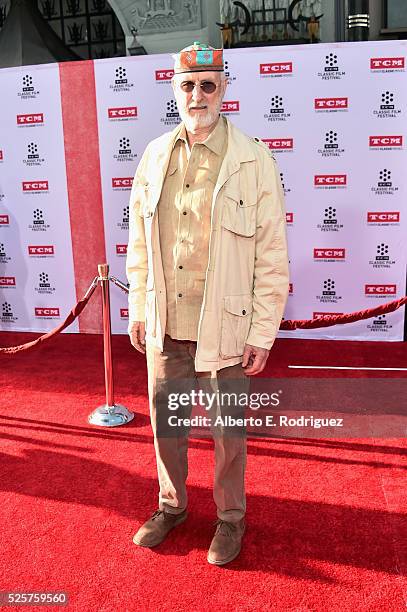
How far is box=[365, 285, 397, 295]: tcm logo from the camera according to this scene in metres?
5.30

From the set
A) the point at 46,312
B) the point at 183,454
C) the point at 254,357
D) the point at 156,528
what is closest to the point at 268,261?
the point at 254,357

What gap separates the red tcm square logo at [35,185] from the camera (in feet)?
18.4

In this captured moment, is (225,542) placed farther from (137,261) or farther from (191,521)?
(137,261)

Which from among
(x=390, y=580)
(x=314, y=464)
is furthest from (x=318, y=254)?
(x=390, y=580)

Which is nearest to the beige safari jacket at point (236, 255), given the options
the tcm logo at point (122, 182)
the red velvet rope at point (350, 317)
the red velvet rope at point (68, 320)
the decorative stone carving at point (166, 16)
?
the red velvet rope at point (68, 320)

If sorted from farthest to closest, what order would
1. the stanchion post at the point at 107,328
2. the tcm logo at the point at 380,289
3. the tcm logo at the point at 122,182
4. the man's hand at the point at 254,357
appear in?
1. the tcm logo at the point at 122,182
2. the tcm logo at the point at 380,289
3. the stanchion post at the point at 107,328
4. the man's hand at the point at 254,357

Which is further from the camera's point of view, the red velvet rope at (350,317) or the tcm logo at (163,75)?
the tcm logo at (163,75)

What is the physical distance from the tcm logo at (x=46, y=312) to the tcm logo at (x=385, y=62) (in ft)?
11.5

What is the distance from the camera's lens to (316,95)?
199 inches

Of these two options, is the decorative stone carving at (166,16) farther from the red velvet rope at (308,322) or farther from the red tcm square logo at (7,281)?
the red velvet rope at (308,322)

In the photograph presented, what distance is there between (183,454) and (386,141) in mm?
3478

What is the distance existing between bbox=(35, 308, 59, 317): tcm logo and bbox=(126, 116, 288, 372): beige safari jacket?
11.5 feet

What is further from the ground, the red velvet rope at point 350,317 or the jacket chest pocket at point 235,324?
the jacket chest pocket at point 235,324

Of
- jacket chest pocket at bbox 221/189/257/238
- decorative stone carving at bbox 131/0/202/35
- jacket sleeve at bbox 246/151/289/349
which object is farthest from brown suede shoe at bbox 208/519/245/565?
decorative stone carving at bbox 131/0/202/35
